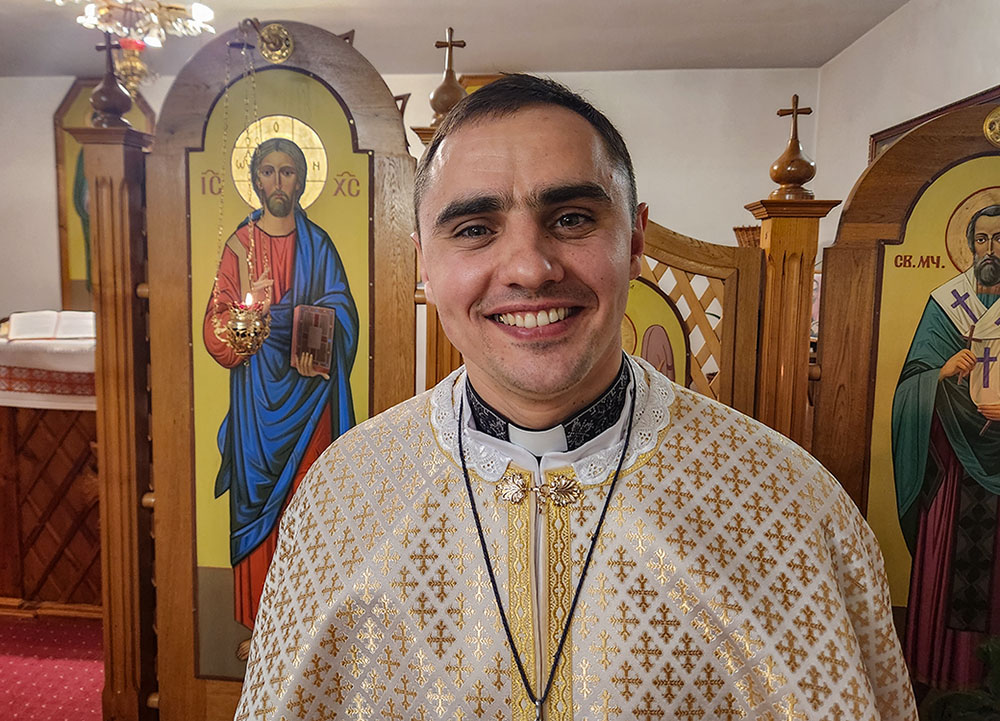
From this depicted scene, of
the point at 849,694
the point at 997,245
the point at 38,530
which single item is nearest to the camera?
the point at 849,694

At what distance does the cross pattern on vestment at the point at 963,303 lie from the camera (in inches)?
92.5

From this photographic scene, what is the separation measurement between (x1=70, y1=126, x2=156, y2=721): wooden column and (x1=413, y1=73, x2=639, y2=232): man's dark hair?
150 cm

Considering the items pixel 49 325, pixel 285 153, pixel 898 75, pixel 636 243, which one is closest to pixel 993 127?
pixel 636 243

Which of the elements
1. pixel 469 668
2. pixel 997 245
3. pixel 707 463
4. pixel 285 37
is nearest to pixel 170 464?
pixel 285 37

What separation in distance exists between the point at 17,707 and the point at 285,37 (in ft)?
9.50

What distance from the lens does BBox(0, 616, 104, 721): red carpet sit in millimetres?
3221

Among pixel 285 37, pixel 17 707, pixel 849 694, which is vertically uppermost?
pixel 285 37

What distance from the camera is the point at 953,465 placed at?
2410 millimetres

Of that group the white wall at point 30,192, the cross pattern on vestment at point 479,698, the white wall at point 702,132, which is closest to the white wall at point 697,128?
the white wall at point 702,132

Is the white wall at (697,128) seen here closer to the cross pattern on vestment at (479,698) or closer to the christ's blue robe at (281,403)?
the christ's blue robe at (281,403)

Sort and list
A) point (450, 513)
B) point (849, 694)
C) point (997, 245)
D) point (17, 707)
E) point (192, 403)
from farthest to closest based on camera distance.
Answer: point (17, 707) < point (192, 403) < point (997, 245) < point (450, 513) < point (849, 694)

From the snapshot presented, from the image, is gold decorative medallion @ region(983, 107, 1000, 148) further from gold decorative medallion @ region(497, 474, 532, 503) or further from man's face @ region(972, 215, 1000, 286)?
gold decorative medallion @ region(497, 474, 532, 503)

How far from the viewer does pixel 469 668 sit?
1392 mm

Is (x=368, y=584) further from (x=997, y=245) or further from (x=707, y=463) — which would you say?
(x=997, y=245)
